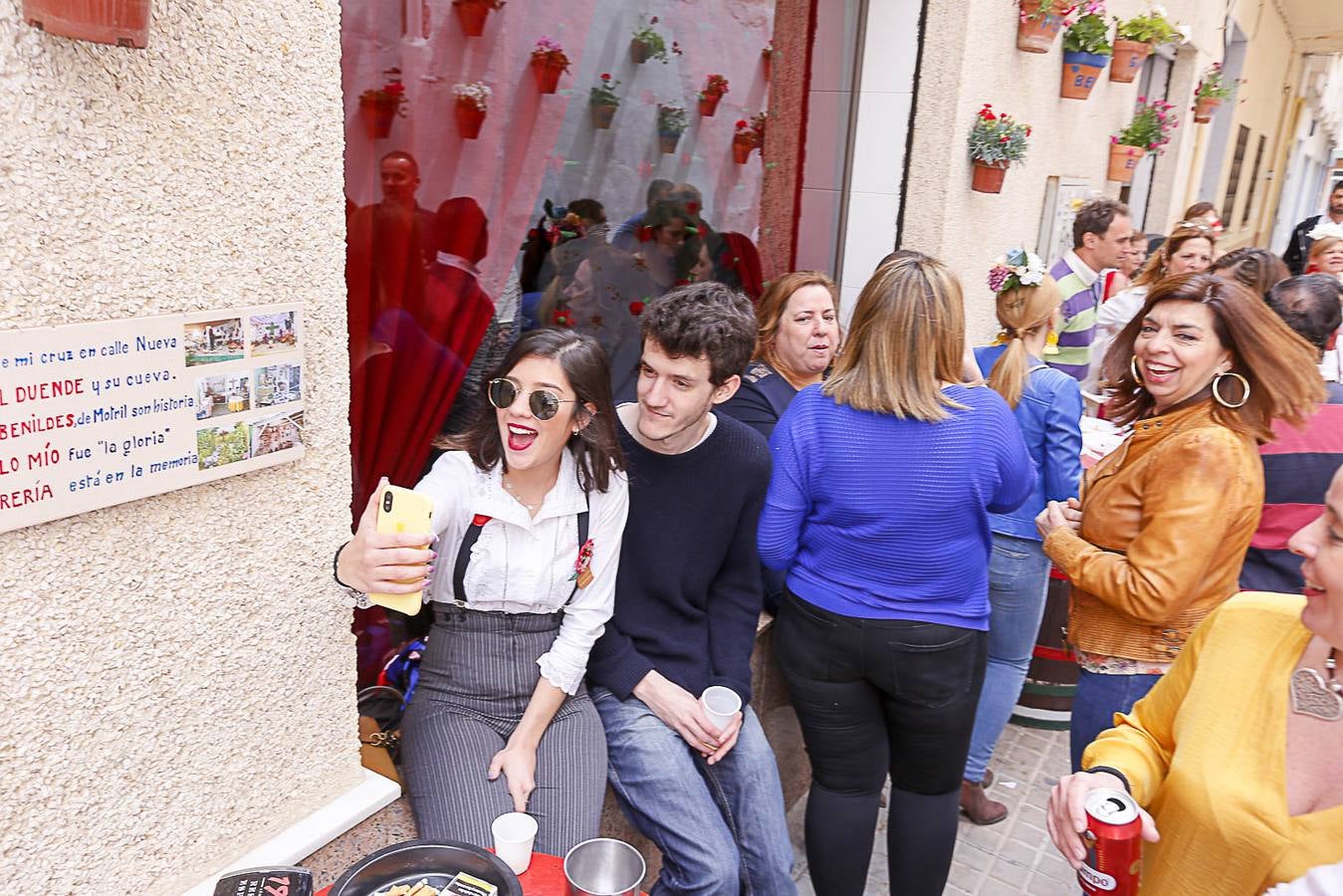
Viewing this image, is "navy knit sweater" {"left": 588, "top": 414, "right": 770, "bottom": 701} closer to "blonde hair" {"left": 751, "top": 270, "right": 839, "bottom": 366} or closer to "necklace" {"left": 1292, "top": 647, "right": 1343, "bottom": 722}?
"blonde hair" {"left": 751, "top": 270, "right": 839, "bottom": 366}

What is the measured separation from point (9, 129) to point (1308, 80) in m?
24.9

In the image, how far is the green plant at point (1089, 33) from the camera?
5.20 meters

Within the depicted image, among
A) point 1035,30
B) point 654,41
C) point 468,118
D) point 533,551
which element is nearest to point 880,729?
point 533,551

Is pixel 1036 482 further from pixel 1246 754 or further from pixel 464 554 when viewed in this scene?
pixel 464 554

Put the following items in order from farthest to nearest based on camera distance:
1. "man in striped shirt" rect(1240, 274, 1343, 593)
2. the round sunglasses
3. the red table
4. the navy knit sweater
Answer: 1. "man in striped shirt" rect(1240, 274, 1343, 593)
2. the navy knit sweater
3. the round sunglasses
4. the red table

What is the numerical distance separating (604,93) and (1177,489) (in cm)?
213

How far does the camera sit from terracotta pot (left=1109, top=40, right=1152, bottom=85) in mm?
5961

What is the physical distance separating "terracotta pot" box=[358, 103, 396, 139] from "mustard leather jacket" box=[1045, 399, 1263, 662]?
6.67ft

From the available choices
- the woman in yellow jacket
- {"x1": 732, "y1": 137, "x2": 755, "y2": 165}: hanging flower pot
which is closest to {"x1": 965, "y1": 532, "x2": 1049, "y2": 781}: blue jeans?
the woman in yellow jacket

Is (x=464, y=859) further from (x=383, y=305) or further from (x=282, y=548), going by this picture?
(x=383, y=305)

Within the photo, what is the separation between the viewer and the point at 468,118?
8.04 feet

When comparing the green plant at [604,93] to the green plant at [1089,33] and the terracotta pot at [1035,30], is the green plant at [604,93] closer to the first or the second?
the terracotta pot at [1035,30]

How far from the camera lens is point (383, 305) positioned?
2.29 m

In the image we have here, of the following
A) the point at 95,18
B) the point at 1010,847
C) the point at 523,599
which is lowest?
the point at 1010,847
